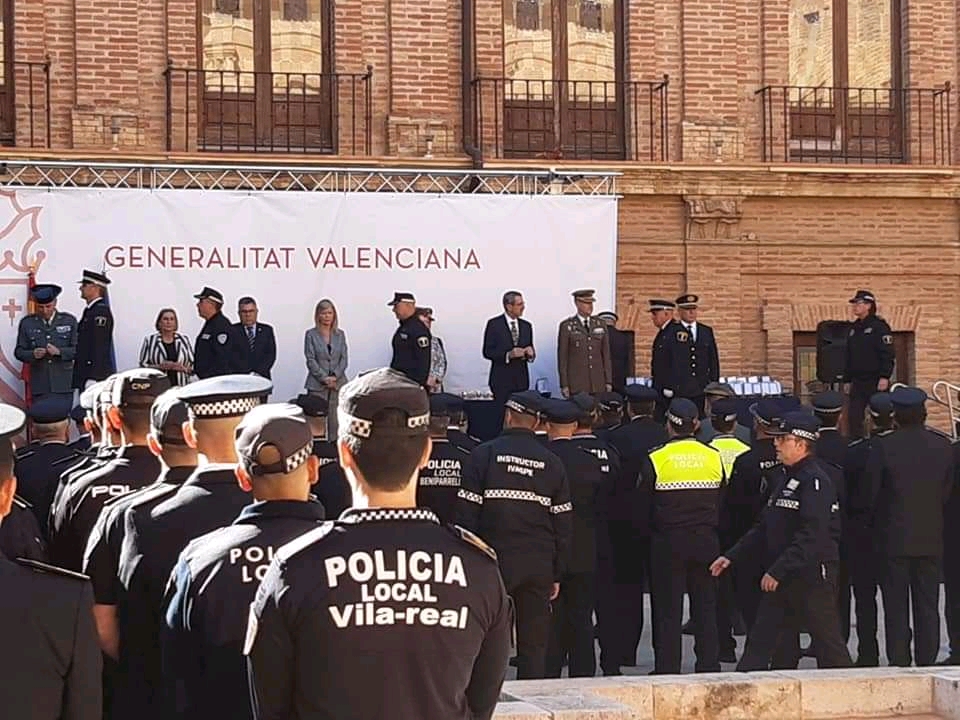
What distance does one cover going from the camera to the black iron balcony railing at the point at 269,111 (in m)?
18.7

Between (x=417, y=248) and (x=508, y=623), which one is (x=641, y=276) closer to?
(x=417, y=248)

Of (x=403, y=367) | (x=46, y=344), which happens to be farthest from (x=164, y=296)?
(x=403, y=367)

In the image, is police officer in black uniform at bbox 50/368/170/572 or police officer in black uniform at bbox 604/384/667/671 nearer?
police officer in black uniform at bbox 50/368/170/572

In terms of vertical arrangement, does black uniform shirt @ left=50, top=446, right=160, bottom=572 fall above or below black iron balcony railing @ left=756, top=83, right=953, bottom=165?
below

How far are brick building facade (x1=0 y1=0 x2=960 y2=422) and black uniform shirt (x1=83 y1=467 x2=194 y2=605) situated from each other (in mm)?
13356

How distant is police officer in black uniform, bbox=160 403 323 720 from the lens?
4.35 metres

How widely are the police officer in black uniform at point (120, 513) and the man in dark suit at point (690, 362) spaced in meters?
11.5

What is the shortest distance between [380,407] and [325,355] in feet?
38.5

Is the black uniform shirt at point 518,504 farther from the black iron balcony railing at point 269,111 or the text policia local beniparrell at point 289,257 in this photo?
the black iron balcony railing at point 269,111

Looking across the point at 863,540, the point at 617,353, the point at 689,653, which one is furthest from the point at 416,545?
the point at 617,353

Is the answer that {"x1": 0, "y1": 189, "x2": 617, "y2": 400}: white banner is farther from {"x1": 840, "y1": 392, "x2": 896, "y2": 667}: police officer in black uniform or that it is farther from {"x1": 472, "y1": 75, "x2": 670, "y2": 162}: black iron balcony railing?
{"x1": 840, "y1": 392, "x2": 896, "y2": 667}: police officer in black uniform

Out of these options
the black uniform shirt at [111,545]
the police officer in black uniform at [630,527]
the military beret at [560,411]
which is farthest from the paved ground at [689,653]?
the black uniform shirt at [111,545]

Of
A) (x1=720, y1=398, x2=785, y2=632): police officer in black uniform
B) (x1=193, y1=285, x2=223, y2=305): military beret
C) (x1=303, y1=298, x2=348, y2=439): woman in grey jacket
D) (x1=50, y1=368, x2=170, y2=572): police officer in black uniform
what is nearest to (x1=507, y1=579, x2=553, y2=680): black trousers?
(x1=720, y1=398, x2=785, y2=632): police officer in black uniform

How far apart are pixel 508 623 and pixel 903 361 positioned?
1739cm
